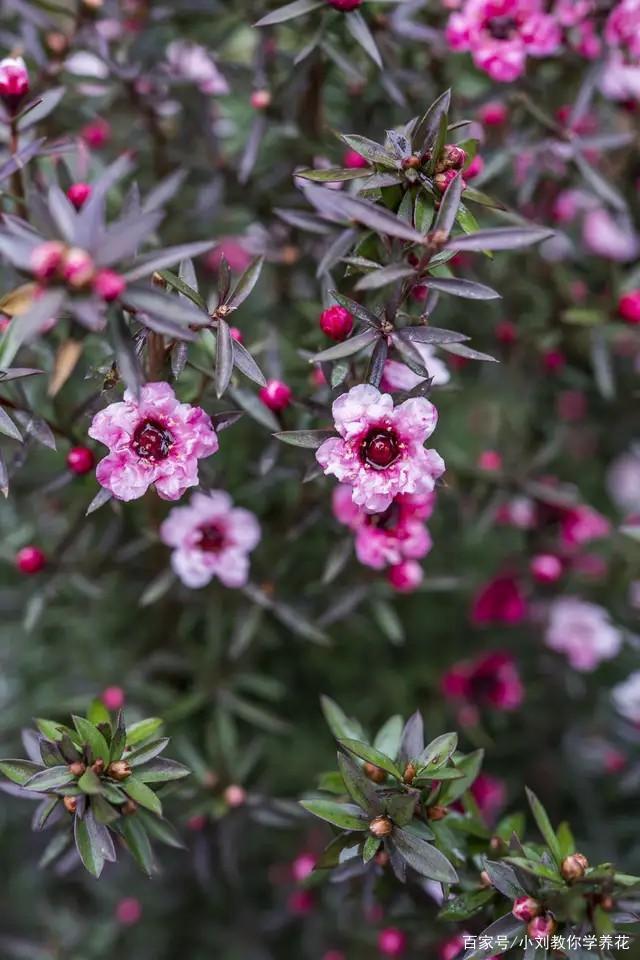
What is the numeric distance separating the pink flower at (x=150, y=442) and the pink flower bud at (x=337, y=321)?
0.59 ft

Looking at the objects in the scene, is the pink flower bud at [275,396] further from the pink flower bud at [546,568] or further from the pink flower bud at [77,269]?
the pink flower bud at [546,568]

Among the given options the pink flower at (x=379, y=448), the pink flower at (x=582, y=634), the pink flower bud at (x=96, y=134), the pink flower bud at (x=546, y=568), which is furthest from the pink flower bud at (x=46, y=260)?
the pink flower at (x=582, y=634)

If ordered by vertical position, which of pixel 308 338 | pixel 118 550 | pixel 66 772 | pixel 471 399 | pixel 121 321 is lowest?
pixel 471 399

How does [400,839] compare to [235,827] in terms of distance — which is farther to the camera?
[235,827]

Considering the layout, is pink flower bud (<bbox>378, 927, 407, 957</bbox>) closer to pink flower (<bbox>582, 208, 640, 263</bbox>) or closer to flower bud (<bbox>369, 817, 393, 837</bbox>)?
flower bud (<bbox>369, 817, 393, 837</bbox>)

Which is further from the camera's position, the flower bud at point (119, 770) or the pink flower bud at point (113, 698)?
the pink flower bud at point (113, 698)

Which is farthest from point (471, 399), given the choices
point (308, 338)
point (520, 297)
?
point (308, 338)

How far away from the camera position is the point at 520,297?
159cm

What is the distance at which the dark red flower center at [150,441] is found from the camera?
975 millimetres

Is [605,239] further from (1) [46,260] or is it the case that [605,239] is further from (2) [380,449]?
(1) [46,260]

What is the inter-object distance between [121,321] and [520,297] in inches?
37.1

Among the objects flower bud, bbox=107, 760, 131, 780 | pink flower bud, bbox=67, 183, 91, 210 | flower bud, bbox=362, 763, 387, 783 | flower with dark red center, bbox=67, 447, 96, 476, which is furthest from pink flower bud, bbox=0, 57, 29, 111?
flower bud, bbox=362, 763, 387, 783

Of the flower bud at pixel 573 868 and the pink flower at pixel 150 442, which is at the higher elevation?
the pink flower at pixel 150 442

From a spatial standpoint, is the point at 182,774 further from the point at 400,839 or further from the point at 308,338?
the point at 308,338
